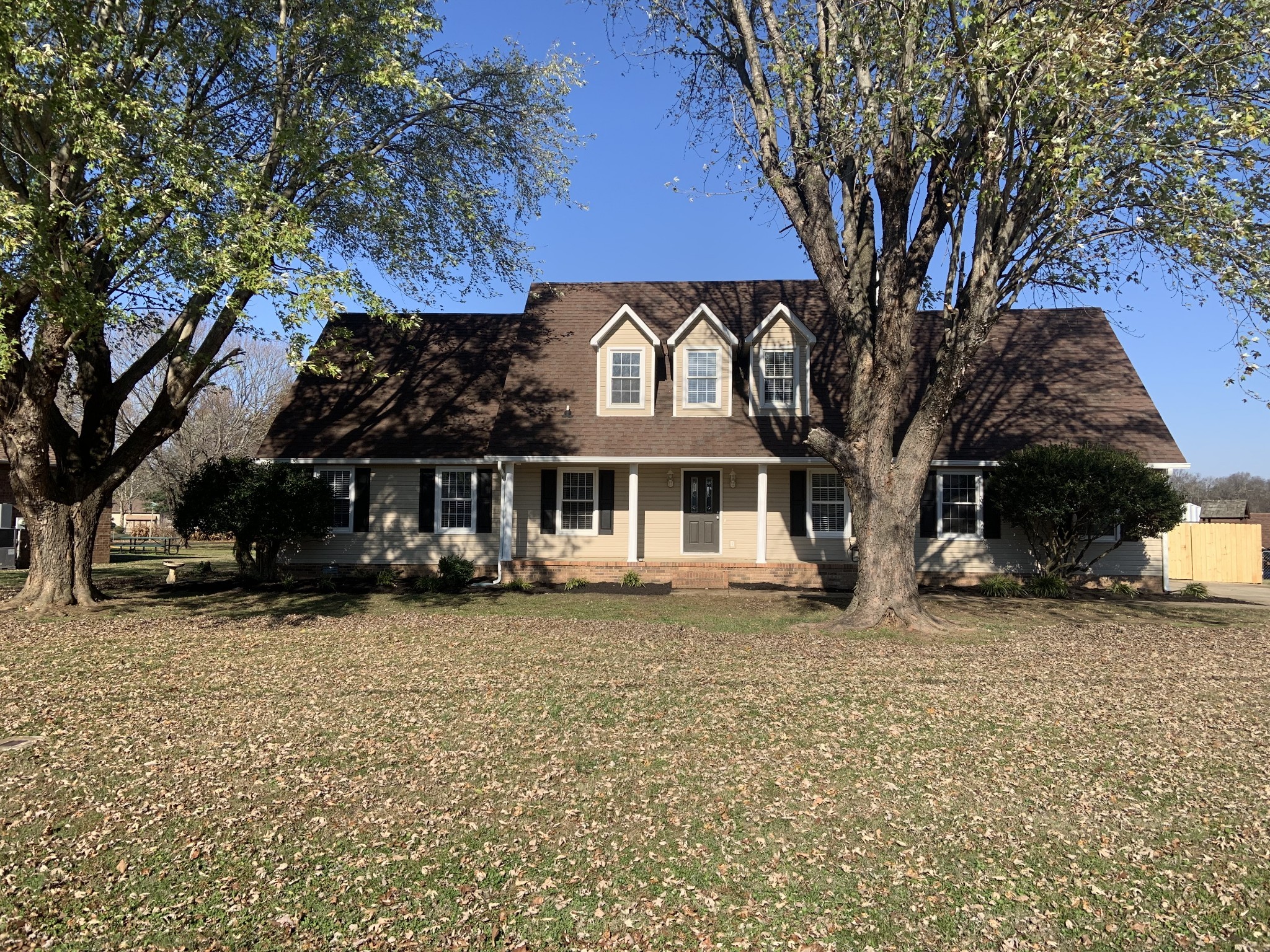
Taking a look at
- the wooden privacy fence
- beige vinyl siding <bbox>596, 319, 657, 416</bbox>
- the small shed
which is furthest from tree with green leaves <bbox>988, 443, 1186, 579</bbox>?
the small shed

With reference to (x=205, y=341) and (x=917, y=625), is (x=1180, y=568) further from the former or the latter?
(x=205, y=341)

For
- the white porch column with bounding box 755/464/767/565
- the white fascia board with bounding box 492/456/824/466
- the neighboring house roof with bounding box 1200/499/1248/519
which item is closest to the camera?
the white fascia board with bounding box 492/456/824/466

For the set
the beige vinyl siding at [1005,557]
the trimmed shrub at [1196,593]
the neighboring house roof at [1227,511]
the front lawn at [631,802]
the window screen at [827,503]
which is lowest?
the trimmed shrub at [1196,593]

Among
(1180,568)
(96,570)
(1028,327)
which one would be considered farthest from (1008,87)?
(96,570)

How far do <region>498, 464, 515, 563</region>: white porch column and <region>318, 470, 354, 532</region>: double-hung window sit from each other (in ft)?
12.5

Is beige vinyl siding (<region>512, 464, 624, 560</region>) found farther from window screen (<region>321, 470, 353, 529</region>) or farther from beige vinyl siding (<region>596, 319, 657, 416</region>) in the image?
window screen (<region>321, 470, 353, 529</region>)

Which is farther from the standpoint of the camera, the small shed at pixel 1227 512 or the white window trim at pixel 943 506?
the small shed at pixel 1227 512

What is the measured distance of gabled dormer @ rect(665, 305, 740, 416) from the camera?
1930 cm

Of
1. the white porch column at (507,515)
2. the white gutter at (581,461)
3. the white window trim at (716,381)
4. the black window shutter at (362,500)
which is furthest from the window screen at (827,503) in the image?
the black window shutter at (362,500)

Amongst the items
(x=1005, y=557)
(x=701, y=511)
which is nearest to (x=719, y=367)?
(x=701, y=511)

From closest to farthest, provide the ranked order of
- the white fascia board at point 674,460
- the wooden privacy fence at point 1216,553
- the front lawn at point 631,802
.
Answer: the front lawn at point 631,802, the white fascia board at point 674,460, the wooden privacy fence at point 1216,553

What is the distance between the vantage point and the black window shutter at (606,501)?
19.2m

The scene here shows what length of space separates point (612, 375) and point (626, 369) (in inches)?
14.4

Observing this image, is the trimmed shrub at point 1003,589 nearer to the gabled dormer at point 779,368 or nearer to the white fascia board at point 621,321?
the gabled dormer at point 779,368
